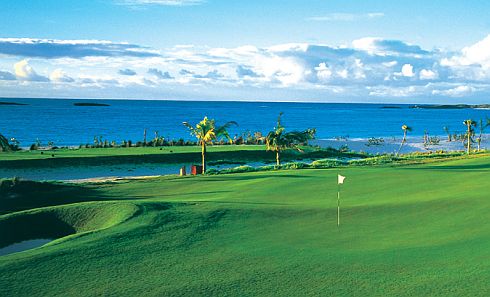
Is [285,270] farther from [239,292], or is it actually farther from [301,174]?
[301,174]

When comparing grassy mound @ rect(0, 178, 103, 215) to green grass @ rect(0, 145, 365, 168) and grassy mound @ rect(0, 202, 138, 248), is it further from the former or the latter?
green grass @ rect(0, 145, 365, 168)

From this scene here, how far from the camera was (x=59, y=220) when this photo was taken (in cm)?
1952

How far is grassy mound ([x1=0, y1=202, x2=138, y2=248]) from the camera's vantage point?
728 inches

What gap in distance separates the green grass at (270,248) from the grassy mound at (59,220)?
0.06 meters

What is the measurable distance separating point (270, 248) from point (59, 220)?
31.1 ft

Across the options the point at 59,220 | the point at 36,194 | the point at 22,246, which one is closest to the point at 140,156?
the point at 36,194

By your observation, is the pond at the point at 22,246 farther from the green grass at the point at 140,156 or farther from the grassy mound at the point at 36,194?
the green grass at the point at 140,156

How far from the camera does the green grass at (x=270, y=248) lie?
11.1 metres

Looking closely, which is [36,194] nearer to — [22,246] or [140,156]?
[22,246]

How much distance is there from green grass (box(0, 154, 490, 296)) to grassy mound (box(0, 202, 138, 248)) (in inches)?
2.3

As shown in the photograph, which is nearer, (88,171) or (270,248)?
(270,248)

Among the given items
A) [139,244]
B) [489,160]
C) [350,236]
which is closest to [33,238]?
[139,244]

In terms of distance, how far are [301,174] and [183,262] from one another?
20829mm

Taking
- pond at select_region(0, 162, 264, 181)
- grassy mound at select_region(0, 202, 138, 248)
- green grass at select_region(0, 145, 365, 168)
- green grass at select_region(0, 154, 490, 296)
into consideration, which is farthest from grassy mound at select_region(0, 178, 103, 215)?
green grass at select_region(0, 145, 365, 168)
